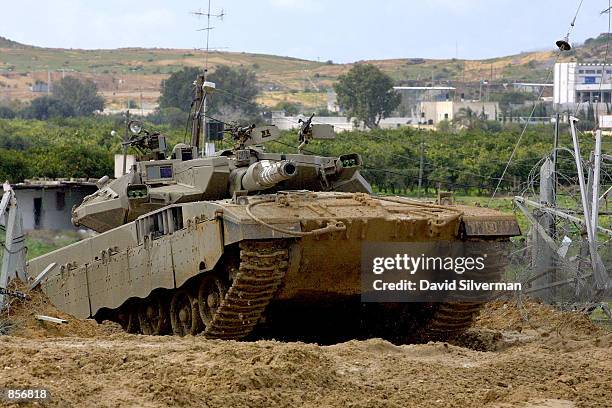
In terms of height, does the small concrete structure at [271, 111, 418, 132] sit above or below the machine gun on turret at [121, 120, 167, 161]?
below

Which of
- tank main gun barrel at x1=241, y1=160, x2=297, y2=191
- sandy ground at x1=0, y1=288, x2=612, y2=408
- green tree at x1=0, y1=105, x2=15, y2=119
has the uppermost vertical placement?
tank main gun barrel at x1=241, y1=160, x2=297, y2=191

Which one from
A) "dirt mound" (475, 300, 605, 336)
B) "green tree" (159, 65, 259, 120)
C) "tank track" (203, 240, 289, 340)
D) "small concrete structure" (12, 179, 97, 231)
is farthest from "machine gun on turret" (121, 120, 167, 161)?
"green tree" (159, 65, 259, 120)

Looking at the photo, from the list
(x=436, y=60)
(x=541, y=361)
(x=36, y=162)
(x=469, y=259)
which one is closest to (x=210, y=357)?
(x=541, y=361)

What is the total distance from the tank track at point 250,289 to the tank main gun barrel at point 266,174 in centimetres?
116

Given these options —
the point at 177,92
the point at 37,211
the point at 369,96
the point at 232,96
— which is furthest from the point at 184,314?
the point at 177,92

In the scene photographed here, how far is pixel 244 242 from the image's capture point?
616 inches

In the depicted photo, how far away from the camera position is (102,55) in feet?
563

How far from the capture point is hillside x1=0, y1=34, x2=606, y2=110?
130 meters

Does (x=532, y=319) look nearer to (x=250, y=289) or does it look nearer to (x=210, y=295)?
(x=210, y=295)

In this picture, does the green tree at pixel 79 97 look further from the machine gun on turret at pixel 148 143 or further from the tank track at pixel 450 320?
the tank track at pixel 450 320

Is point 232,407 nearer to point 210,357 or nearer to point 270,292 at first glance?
point 210,357

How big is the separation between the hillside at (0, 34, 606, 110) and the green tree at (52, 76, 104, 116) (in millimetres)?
9286

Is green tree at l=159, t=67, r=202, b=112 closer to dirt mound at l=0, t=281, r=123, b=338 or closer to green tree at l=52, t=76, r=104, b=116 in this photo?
green tree at l=52, t=76, r=104, b=116

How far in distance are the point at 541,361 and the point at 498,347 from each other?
340 centimetres
